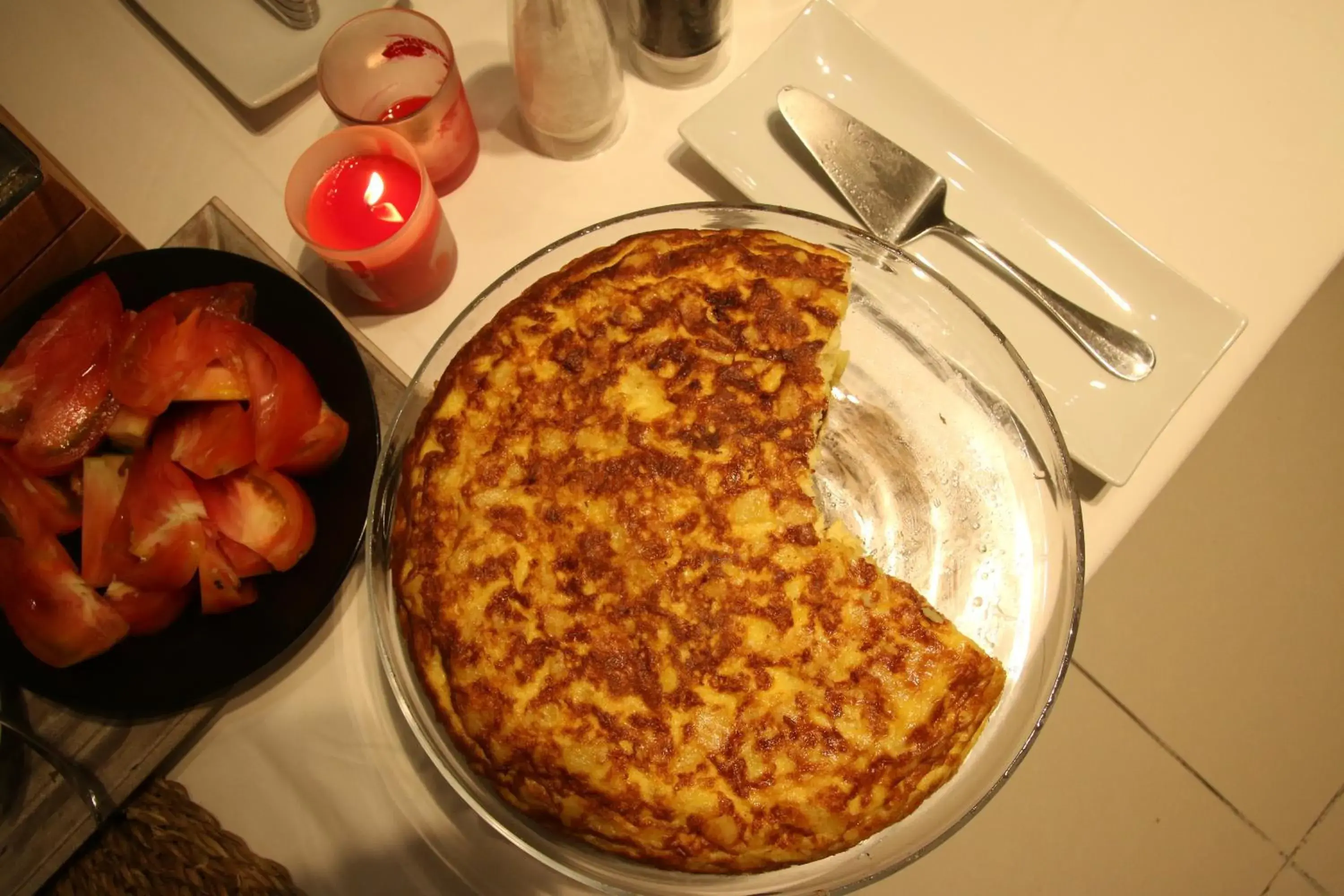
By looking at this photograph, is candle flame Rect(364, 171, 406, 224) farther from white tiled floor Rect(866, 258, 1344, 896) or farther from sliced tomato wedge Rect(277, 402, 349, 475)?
white tiled floor Rect(866, 258, 1344, 896)

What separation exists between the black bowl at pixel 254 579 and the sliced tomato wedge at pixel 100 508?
104mm

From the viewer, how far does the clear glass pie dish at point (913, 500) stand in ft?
4.27

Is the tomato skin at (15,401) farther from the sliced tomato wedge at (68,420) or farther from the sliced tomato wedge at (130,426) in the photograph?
the sliced tomato wedge at (130,426)

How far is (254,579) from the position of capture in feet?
4.64

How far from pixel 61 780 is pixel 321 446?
669 mm

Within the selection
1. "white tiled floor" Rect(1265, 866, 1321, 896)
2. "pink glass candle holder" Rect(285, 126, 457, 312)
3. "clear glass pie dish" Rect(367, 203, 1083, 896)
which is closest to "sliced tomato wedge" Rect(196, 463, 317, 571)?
"clear glass pie dish" Rect(367, 203, 1083, 896)

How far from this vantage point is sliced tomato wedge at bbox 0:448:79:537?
4.38 feet

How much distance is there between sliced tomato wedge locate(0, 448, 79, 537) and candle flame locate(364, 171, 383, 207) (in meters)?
0.70

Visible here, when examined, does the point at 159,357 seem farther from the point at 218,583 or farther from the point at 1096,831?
the point at 1096,831

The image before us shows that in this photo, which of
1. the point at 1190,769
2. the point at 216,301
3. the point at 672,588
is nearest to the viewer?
the point at 672,588

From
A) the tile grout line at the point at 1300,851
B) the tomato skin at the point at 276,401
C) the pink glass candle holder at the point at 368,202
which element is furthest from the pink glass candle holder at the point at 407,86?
the tile grout line at the point at 1300,851

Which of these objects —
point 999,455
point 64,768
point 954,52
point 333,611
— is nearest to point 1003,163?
point 954,52

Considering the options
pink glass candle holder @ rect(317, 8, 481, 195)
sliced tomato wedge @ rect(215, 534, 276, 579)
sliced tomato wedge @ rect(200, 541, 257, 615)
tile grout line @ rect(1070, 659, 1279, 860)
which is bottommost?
sliced tomato wedge @ rect(200, 541, 257, 615)

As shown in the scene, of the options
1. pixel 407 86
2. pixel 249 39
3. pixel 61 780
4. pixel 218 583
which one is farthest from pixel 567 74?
pixel 61 780
